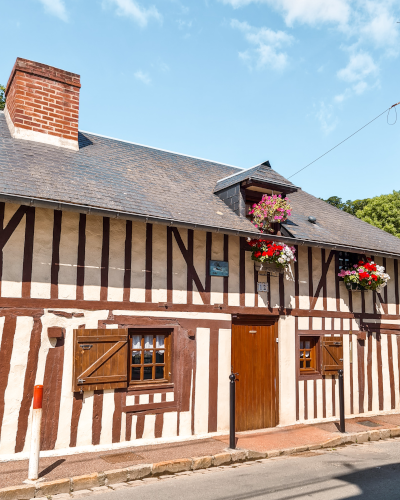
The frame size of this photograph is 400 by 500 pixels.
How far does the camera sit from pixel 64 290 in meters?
6.36

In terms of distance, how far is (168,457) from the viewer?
588 centimetres

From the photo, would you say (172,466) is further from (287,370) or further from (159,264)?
(287,370)

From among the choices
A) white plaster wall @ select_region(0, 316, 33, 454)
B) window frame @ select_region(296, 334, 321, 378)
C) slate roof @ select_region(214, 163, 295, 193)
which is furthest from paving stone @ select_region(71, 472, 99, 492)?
slate roof @ select_region(214, 163, 295, 193)

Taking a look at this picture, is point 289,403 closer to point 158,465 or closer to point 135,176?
point 158,465

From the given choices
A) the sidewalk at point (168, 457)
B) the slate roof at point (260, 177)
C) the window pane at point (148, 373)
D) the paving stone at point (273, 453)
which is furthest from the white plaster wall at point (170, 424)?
the slate roof at point (260, 177)

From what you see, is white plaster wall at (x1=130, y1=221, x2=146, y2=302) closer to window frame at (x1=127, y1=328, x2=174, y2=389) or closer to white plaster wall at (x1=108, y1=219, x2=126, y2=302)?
white plaster wall at (x1=108, y1=219, x2=126, y2=302)

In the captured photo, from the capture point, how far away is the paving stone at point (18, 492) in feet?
14.8

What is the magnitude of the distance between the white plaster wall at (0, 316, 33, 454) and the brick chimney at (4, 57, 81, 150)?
3.59 metres

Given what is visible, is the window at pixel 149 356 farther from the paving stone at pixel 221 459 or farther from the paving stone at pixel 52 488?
the paving stone at pixel 52 488

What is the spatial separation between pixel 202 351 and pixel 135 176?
3.36 metres

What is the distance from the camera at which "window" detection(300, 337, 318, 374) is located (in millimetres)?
8789

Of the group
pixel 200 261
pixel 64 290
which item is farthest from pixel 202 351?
pixel 64 290

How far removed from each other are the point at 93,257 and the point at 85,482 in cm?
294

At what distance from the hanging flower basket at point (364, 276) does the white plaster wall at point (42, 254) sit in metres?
5.69
